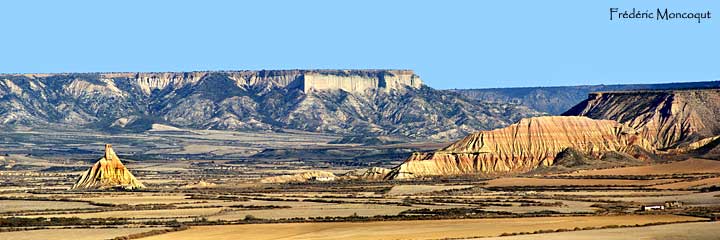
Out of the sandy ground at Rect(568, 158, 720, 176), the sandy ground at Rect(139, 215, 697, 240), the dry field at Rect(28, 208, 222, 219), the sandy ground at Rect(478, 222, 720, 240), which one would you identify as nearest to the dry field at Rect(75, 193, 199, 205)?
the dry field at Rect(28, 208, 222, 219)

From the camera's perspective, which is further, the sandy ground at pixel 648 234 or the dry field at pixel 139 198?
the dry field at pixel 139 198

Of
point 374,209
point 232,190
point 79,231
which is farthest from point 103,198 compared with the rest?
point 79,231

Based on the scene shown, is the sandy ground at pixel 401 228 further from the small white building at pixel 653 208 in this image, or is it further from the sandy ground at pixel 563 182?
the sandy ground at pixel 563 182

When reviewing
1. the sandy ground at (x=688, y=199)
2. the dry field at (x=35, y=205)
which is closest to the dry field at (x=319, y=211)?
the dry field at (x=35, y=205)

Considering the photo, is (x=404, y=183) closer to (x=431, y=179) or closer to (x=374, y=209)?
(x=431, y=179)

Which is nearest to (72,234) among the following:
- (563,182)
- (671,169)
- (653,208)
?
(653,208)

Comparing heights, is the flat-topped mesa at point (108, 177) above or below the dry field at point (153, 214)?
above

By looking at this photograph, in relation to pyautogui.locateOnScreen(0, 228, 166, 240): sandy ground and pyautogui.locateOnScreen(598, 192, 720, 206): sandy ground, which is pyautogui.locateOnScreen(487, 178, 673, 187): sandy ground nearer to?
pyautogui.locateOnScreen(598, 192, 720, 206): sandy ground
